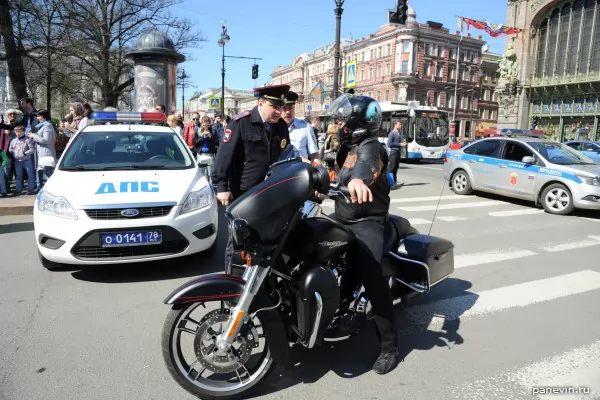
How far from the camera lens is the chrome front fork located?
257cm

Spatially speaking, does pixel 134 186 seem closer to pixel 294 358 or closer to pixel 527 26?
pixel 294 358

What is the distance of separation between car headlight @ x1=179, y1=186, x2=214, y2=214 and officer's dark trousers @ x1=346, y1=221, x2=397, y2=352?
2272 mm

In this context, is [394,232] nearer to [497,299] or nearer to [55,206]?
[497,299]

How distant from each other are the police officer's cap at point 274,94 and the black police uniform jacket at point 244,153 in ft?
0.63

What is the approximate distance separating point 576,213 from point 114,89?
2210 centimetres

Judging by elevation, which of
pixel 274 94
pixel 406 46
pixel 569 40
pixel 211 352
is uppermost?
pixel 406 46

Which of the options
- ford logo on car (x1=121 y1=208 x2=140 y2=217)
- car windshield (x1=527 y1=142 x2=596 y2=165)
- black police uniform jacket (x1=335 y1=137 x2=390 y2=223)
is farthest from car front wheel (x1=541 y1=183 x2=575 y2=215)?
ford logo on car (x1=121 y1=208 x2=140 y2=217)

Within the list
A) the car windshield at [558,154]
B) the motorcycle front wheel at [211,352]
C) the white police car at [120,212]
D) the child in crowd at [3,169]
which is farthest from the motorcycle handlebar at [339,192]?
the child in crowd at [3,169]

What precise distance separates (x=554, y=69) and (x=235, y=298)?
41.9 m

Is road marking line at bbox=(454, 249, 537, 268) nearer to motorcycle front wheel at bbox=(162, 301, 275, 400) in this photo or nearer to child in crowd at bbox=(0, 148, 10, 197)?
motorcycle front wheel at bbox=(162, 301, 275, 400)

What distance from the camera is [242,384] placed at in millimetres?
2766

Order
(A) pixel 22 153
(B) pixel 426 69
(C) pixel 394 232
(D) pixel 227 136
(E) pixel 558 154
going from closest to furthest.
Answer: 1. (C) pixel 394 232
2. (D) pixel 227 136
3. (A) pixel 22 153
4. (E) pixel 558 154
5. (B) pixel 426 69

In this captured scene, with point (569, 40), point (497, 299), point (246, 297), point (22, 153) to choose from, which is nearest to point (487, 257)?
point (497, 299)

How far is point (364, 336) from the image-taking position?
371cm
